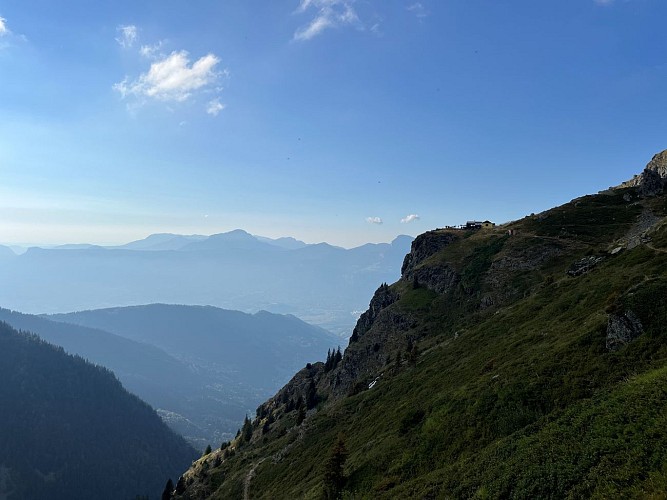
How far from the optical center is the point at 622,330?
38.9m

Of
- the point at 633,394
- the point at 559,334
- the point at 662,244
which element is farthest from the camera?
the point at 662,244

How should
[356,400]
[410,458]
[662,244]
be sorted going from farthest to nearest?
[356,400] → [662,244] → [410,458]

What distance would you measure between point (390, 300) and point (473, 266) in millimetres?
39099

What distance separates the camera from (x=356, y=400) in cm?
8269

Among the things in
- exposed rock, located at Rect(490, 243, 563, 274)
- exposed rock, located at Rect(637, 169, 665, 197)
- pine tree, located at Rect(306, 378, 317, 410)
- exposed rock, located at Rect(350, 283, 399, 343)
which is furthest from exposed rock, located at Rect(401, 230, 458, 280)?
exposed rock, located at Rect(637, 169, 665, 197)

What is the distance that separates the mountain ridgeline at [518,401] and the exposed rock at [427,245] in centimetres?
4862

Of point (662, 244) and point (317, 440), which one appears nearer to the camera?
point (662, 244)

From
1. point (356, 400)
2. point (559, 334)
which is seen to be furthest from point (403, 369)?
point (559, 334)

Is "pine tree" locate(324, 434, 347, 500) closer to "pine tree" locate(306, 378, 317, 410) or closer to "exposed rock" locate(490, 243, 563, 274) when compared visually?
"exposed rock" locate(490, 243, 563, 274)

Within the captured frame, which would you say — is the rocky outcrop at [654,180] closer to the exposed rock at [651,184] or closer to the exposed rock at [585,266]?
the exposed rock at [651,184]

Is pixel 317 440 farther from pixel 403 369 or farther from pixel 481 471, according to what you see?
pixel 481 471

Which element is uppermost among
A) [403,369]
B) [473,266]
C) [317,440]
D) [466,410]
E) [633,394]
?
[473,266]

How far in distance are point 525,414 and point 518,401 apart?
7.80 feet

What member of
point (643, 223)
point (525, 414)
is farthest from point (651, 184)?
point (525, 414)
